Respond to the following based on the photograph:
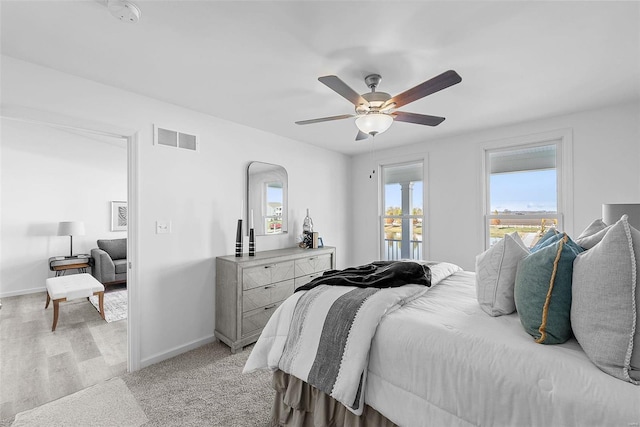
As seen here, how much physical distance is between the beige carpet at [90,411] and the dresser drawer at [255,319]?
1020 millimetres

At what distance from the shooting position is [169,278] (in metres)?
2.71

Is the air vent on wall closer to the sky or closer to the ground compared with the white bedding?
closer to the sky

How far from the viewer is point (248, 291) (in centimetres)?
285

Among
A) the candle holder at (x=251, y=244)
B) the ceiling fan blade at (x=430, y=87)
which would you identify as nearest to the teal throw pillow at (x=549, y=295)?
the ceiling fan blade at (x=430, y=87)

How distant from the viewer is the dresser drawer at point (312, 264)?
11.2 feet

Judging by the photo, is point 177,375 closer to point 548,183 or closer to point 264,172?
point 264,172

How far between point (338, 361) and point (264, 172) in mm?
2627

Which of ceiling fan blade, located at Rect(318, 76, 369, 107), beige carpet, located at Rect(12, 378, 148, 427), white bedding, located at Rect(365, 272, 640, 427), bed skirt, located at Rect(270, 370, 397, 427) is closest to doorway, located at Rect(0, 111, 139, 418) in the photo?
beige carpet, located at Rect(12, 378, 148, 427)

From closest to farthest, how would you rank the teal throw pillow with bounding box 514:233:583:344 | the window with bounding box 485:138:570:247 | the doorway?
the teal throw pillow with bounding box 514:233:583:344
the doorway
the window with bounding box 485:138:570:247

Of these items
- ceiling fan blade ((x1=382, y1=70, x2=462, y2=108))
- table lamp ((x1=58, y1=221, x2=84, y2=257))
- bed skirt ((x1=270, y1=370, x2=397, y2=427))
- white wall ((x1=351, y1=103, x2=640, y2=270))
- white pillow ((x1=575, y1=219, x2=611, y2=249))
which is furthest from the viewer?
table lamp ((x1=58, y1=221, x2=84, y2=257))

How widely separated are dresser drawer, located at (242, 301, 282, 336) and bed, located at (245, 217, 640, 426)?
110cm

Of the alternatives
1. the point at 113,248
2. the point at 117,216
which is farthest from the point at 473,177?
the point at 117,216

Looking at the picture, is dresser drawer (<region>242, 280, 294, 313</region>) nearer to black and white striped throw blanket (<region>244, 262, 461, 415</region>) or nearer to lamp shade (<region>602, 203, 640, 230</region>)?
black and white striped throw blanket (<region>244, 262, 461, 415</region>)

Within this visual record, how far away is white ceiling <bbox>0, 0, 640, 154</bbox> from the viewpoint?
1.52 meters
